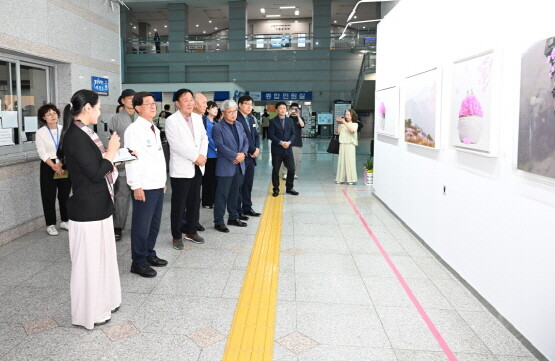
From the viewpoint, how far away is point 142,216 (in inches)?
146

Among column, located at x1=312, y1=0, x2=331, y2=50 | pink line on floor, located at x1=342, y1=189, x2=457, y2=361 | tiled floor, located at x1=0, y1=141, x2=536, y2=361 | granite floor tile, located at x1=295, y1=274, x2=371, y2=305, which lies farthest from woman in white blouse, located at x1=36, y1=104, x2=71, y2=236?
column, located at x1=312, y1=0, x2=331, y2=50

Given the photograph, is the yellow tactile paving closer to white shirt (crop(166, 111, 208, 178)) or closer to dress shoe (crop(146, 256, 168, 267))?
dress shoe (crop(146, 256, 168, 267))

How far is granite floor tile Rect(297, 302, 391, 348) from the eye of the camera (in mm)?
2714

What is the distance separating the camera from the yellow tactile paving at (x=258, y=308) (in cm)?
260

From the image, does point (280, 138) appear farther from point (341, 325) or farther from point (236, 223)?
point (341, 325)

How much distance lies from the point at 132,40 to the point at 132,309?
24.0 meters

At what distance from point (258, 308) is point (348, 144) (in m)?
6.27

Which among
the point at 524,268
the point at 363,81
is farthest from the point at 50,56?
the point at 363,81

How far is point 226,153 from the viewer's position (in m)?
5.18

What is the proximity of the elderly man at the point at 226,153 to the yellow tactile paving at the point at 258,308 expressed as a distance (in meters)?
0.60

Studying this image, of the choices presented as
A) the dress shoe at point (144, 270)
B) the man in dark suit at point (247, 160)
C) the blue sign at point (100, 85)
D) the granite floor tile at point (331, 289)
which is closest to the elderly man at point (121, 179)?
the dress shoe at point (144, 270)

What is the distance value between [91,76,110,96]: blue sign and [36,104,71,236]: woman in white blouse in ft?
6.73

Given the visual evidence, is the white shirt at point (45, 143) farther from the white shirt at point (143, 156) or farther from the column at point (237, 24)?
the column at point (237, 24)

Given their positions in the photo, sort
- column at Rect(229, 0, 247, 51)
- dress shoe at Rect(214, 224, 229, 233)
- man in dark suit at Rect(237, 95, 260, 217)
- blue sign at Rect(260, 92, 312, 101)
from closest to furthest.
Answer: dress shoe at Rect(214, 224, 229, 233) < man in dark suit at Rect(237, 95, 260, 217) < column at Rect(229, 0, 247, 51) < blue sign at Rect(260, 92, 312, 101)
